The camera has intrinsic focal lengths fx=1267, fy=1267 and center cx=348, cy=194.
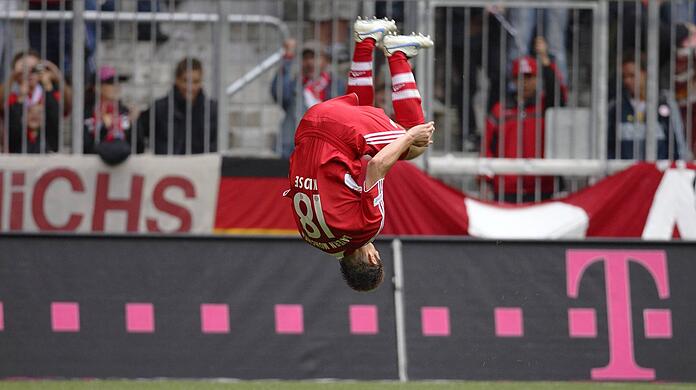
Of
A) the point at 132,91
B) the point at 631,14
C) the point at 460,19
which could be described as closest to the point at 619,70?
the point at 631,14

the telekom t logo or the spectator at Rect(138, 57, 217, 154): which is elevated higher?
the spectator at Rect(138, 57, 217, 154)

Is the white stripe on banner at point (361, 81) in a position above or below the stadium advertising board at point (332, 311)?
above

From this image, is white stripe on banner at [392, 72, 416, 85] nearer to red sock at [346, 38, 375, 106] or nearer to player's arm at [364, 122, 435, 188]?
red sock at [346, 38, 375, 106]

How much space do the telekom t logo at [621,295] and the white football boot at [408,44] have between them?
3326 millimetres

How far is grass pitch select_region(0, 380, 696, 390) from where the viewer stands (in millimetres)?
10742

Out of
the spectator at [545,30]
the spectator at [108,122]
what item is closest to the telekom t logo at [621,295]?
the spectator at [545,30]

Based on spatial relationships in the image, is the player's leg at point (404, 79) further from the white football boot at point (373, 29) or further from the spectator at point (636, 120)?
the spectator at point (636, 120)

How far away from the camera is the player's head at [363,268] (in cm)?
940

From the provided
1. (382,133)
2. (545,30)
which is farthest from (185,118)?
(382,133)

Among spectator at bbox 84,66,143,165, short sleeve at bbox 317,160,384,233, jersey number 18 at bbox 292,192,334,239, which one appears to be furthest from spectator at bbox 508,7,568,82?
jersey number 18 at bbox 292,192,334,239

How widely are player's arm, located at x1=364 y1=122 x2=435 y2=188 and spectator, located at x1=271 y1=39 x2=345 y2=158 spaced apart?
15.4 ft

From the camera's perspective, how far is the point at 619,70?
13875 millimetres

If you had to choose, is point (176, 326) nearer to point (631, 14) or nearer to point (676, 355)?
point (676, 355)

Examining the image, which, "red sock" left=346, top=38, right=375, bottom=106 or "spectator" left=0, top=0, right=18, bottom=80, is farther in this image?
"spectator" left=0, top=0, right=18, bottom=80
